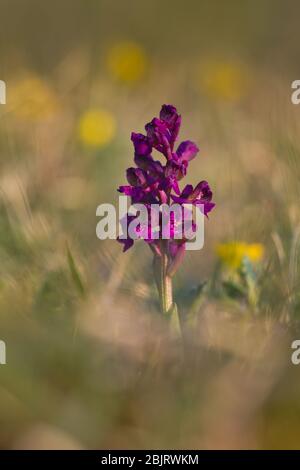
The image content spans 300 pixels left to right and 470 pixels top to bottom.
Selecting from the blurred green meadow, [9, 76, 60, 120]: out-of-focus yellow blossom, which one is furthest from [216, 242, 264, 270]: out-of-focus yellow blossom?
[9, 76, 60, 120]: out-of-focus yellow blossom

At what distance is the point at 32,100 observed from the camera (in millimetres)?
2635

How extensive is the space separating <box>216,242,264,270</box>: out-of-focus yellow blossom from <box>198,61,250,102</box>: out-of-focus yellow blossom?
1395mm

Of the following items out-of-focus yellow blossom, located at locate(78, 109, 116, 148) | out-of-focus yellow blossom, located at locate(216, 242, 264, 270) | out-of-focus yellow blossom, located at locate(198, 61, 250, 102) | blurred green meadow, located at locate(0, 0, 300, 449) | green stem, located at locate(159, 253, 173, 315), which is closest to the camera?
blurred green meadow, located at locate(0, 0, 300, 449)

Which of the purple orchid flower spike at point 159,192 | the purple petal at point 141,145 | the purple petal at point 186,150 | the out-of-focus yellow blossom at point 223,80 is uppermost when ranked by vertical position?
the out-of-focus yellow blossom at point 223,80

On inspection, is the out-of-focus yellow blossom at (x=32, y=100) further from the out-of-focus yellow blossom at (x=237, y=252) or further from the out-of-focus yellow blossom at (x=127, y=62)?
the out-of-focus yellow blossom at (x=237, y=252)

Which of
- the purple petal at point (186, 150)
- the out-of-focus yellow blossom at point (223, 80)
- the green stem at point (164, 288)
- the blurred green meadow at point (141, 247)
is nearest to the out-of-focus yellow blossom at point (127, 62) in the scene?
the blurred green meadow at point (141, 247)

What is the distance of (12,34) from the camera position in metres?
3.35

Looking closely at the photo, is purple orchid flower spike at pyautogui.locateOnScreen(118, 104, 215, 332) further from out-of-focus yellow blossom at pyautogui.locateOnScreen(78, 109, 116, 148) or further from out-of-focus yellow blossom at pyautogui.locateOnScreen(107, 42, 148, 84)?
out-of-focus yellow blossom at pyautogui.locateOnScreen(107, 42, 148, 84)

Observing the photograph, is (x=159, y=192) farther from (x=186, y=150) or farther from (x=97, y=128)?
(x=97, y=128)

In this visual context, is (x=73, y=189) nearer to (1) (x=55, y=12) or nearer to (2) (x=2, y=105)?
(2) (x=2, y=105)

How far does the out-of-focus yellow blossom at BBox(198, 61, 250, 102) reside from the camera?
10.5 ft

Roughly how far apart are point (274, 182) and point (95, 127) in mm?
753

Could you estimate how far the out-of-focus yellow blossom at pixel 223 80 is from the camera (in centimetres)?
319

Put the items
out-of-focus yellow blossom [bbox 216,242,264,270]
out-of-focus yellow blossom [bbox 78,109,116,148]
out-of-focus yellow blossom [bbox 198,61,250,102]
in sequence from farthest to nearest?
out-of-focus yellow blossom [bbox 198,61,250,102], out-of-focus yellow blossom [bbox 78,109,116,148], out-of-focus yellow blossom [bbox 216,242,264,270]
